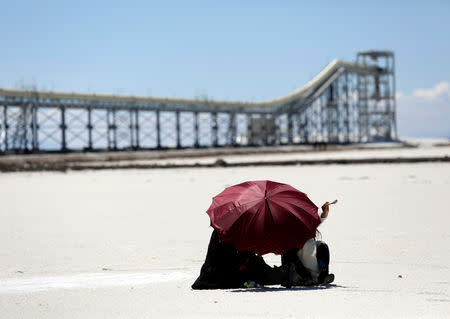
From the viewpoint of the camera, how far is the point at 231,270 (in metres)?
6.20

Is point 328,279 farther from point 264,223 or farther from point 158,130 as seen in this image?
point 158,130

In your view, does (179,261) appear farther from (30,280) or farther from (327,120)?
(327,120)

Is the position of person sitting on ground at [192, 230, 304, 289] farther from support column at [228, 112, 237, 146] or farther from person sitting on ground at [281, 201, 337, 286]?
support column at [228, 112, 237, 146]

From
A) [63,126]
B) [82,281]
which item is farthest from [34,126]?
[82,281]

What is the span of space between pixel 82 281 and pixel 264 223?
6.65ft

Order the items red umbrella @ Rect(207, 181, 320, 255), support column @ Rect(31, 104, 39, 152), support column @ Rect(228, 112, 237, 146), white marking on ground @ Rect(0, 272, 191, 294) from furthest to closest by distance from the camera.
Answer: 1. support column @ Rect(228, 112, 237, 146)
2. support column @ Rect(31, 104, 39, 152)
3. white marking on ground @ Rect(0, 272, 191, 294)
4. red umbrella @ Rect(207, 181, 320, 255)

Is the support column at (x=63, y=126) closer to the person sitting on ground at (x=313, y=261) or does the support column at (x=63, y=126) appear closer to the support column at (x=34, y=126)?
the support column at (x=34, y=126)

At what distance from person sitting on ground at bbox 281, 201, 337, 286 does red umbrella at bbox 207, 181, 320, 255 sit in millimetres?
131

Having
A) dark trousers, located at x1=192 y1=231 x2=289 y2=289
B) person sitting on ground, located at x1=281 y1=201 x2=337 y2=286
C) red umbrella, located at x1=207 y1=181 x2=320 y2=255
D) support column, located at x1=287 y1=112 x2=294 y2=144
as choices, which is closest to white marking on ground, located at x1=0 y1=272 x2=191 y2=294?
dark trousers, located at x1=192 y1=231 x2=289 y2=289

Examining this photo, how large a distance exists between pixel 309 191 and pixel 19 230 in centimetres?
879

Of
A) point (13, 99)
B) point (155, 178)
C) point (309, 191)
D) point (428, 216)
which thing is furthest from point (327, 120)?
point (428, 216)

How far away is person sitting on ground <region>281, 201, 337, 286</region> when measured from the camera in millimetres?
6090

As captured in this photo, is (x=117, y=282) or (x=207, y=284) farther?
(x=117, y=282)

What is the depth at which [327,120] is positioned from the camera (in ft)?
274
